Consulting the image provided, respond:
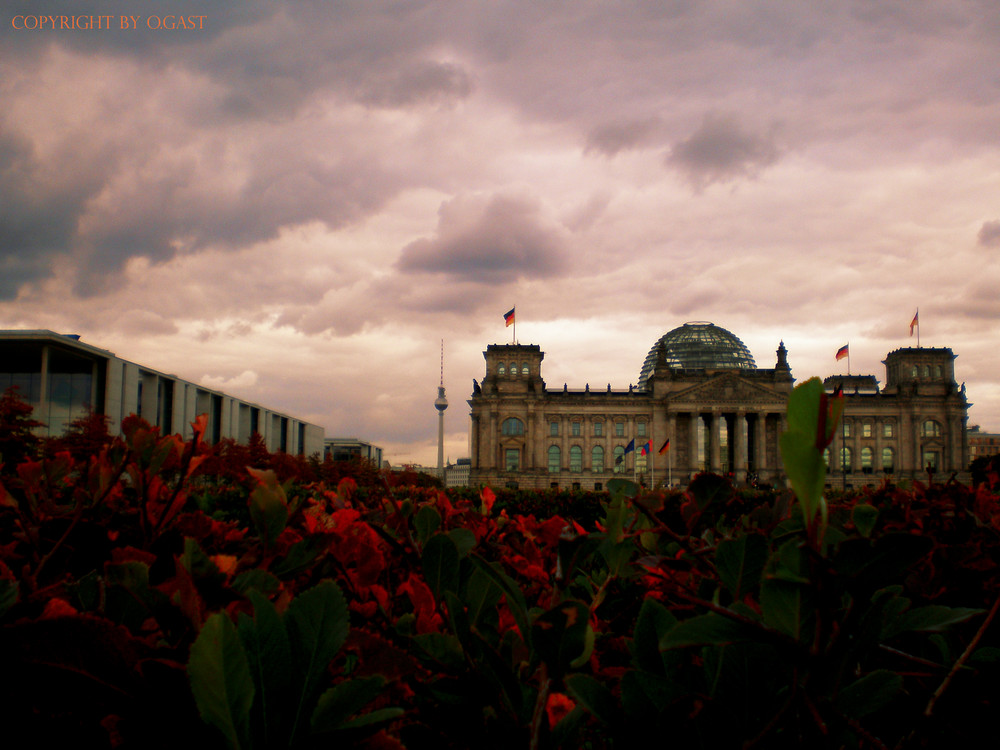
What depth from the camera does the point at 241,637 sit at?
0.65 m

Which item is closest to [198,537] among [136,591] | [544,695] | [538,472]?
[136,591]

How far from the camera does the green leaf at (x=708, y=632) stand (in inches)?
24.2

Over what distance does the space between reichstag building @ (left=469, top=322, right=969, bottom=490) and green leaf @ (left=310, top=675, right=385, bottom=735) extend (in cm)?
6033

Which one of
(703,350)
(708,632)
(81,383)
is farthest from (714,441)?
(708,632)

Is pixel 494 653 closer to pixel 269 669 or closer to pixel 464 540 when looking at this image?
pixel 269 669

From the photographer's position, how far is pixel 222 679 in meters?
0.58

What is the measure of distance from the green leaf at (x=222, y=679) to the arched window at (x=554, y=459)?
207ft

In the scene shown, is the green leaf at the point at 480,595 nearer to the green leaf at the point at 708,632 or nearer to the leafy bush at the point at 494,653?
the leafy bush at the point at 494,653

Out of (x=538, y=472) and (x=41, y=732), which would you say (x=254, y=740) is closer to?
(x=41, y=732)

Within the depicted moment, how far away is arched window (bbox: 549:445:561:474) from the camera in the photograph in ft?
208

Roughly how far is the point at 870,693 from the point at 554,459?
210ft

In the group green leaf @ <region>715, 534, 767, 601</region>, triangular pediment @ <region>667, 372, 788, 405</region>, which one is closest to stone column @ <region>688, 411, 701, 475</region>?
triangular pediment @ <region>667, 372, 788, 405</region>

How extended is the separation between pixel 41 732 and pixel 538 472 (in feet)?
204

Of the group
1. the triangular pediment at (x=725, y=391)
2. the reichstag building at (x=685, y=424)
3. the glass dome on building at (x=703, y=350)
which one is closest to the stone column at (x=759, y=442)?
the reichstag building at (x=685, y=424)
